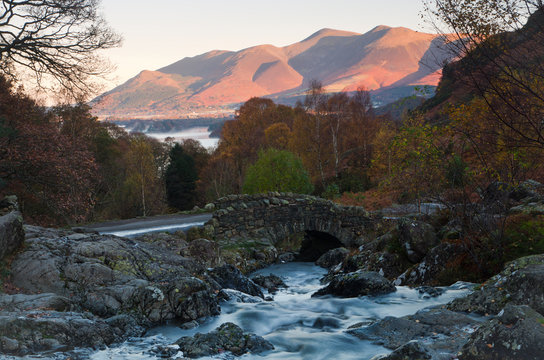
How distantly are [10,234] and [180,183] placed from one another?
36.1 meters

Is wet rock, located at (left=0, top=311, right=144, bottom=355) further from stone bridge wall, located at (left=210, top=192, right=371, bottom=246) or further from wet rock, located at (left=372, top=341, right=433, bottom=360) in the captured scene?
stone bridge wall, located at (left=210, top=192, right=371, bottom=246)

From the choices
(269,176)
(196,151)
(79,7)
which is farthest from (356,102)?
(79,7)

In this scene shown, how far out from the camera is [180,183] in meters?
44.6

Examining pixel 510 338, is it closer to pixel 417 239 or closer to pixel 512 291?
pixel 512 291

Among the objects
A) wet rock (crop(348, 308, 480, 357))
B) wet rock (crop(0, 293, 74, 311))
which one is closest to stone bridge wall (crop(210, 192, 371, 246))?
wet rock (crop(0, 293, 74, 311))

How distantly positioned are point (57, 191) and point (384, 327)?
43.8 feet

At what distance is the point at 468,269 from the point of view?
9242mm

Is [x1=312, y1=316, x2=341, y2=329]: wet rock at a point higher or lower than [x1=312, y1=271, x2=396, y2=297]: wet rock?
lower

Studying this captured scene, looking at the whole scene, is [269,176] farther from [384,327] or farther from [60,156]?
[384,327]

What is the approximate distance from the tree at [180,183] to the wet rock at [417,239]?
35995 mm

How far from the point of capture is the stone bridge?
58.8ft

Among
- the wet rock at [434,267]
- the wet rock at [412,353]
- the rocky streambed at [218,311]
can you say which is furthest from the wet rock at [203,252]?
the wet rock at [412,353]

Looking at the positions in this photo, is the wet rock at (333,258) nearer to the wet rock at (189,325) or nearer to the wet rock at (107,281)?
the wet rock at (107,281)

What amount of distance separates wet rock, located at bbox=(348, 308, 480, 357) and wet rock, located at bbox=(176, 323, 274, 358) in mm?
1848
